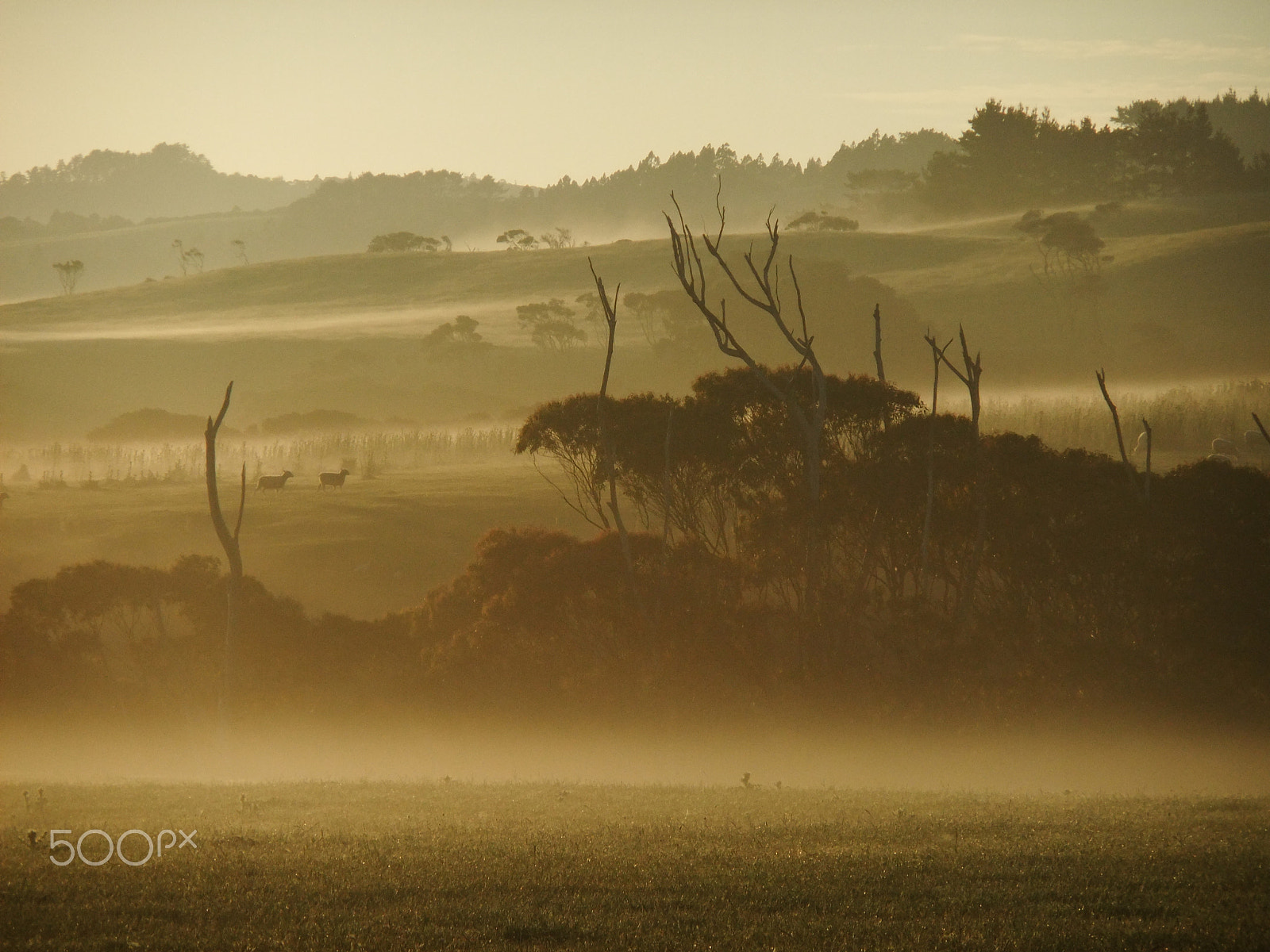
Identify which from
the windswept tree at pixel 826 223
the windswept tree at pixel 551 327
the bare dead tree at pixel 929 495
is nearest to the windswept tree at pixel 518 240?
the windswept tree at pixel 826 223

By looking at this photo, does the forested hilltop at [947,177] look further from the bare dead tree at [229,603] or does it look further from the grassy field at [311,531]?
the bare dead tree at [229,603]

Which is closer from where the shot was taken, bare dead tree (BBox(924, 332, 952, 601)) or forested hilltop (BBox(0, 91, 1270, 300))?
bare dead tree (BBox(924, 332, 952, 601))

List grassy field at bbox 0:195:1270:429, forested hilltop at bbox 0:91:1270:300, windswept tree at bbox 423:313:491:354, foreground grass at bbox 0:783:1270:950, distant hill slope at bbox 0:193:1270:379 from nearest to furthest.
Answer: foreground grass at bbox 0:783:1270:950, grassy field at bbox 0:195:1270:429, distant hill slope at bbox 0:193:1270:379, windswept tree at bbox 423:313:491:354, forested hilltop at bbox 0:91:1270:300

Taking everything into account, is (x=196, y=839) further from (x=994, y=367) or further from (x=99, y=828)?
(x=994, y=367)

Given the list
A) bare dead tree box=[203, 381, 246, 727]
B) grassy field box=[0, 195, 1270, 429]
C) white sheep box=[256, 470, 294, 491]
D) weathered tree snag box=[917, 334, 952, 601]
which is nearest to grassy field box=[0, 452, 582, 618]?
white sheep box=[256, 470, 294, 491]

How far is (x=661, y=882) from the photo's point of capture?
8836 millimetres

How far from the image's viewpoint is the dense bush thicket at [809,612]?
2128 centimetres

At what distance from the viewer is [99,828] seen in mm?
11078

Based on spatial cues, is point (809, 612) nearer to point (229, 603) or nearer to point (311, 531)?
point (229, 603)

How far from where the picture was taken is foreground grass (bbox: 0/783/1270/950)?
7.71 metres

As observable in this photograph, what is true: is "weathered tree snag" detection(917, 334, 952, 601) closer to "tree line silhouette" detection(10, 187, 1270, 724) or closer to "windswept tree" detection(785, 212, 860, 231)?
"tree line silhouette" detection(10, 187, 1270, 724)

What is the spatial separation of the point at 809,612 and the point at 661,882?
45.5 ft
